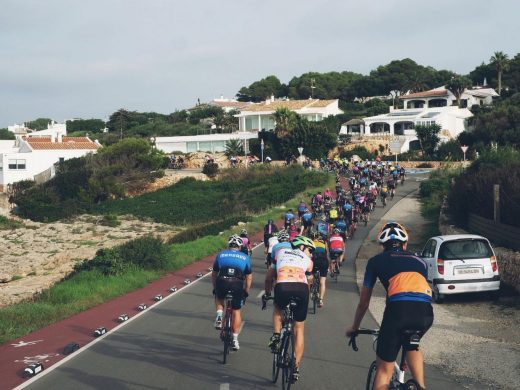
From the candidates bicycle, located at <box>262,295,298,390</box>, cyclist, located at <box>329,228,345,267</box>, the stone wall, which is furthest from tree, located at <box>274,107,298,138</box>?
bicycle, located at <box>262,295,298,390</box>

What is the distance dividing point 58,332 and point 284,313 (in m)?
6.15

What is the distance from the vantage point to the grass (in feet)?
44.0

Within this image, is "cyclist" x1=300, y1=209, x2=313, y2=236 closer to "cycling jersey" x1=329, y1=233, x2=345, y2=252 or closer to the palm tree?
"cycling jersey" x1=329, y1=233, x2=345, y2=252

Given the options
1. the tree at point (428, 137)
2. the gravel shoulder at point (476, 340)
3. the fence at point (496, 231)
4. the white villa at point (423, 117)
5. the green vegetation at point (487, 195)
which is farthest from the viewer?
the white villa at point (423, 117)

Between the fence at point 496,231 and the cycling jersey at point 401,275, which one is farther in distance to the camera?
the fence at point 496,231

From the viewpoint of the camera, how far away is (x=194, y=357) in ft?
33.2

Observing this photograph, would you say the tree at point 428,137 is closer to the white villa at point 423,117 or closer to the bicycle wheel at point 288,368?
the white villa at point 423,117

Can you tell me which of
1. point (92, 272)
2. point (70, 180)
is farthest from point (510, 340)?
point (70, 180)

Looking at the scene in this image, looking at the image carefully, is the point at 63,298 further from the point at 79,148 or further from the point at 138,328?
the point at 79,148

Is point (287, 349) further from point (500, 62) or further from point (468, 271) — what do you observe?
point (500, 62)

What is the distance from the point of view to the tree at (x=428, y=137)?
242 ft

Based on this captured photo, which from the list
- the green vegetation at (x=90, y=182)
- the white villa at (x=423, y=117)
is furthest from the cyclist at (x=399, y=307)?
the white villa at (x=423, y=117)

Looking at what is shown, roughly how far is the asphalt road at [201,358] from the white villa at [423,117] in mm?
66726

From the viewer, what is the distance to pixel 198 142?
91.2 meters
